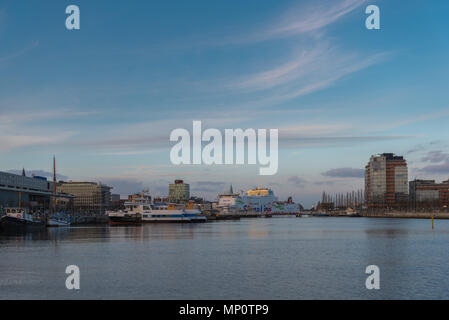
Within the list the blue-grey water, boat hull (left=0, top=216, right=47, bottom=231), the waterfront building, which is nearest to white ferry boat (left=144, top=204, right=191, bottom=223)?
the waterfront building

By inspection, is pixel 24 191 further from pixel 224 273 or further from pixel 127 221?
pixel 224 273

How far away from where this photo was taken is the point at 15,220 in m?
103

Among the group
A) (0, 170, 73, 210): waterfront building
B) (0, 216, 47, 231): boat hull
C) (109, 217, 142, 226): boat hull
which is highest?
(0, 170, 73, 210): waterfront building

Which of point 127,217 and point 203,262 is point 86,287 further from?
point 127,217

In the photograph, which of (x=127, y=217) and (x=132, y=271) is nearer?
(x=132, y=271)

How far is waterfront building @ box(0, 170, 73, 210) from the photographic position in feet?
457

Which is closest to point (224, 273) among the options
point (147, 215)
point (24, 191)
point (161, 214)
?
point (147, 215)

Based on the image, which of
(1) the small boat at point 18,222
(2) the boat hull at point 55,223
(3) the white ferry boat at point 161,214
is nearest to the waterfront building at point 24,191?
(2) the boat hull at point 55,223

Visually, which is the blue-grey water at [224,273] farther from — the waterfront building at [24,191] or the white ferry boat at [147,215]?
the white ferry boat at [147,215]

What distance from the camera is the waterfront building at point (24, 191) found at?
457 ft

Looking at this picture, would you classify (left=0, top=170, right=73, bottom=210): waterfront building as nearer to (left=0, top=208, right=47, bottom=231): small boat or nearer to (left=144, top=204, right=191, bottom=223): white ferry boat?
(left=0, top=208, right=47, bottom=231): small boat
